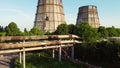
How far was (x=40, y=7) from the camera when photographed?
219 feet

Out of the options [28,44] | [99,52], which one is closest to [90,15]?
[99,52]

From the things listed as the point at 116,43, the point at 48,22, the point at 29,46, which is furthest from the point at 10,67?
the point at 48,22

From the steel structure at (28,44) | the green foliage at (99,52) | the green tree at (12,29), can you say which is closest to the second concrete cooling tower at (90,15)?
the green tree at (12,29)

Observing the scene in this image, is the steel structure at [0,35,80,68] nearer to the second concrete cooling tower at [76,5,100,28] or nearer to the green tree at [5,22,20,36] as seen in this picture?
the green tree at [5,22,20,36]

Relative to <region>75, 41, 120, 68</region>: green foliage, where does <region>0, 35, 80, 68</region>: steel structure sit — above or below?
above

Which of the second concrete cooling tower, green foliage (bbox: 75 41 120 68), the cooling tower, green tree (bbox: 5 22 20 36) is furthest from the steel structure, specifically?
the second concrete cooling tower

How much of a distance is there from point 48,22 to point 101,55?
1327 inches

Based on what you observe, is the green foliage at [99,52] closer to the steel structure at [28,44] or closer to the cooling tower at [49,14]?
the steel structure at [28,44]

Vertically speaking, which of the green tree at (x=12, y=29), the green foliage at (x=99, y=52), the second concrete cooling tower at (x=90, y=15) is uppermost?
the second concrete cooling tower at (x=90, y=15)

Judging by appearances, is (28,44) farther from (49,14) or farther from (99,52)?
(49,14)

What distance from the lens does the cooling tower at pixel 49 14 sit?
2576 inches

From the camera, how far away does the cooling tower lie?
65.4 m

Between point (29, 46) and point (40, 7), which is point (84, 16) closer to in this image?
point (40, 7)

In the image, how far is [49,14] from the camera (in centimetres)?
6556
